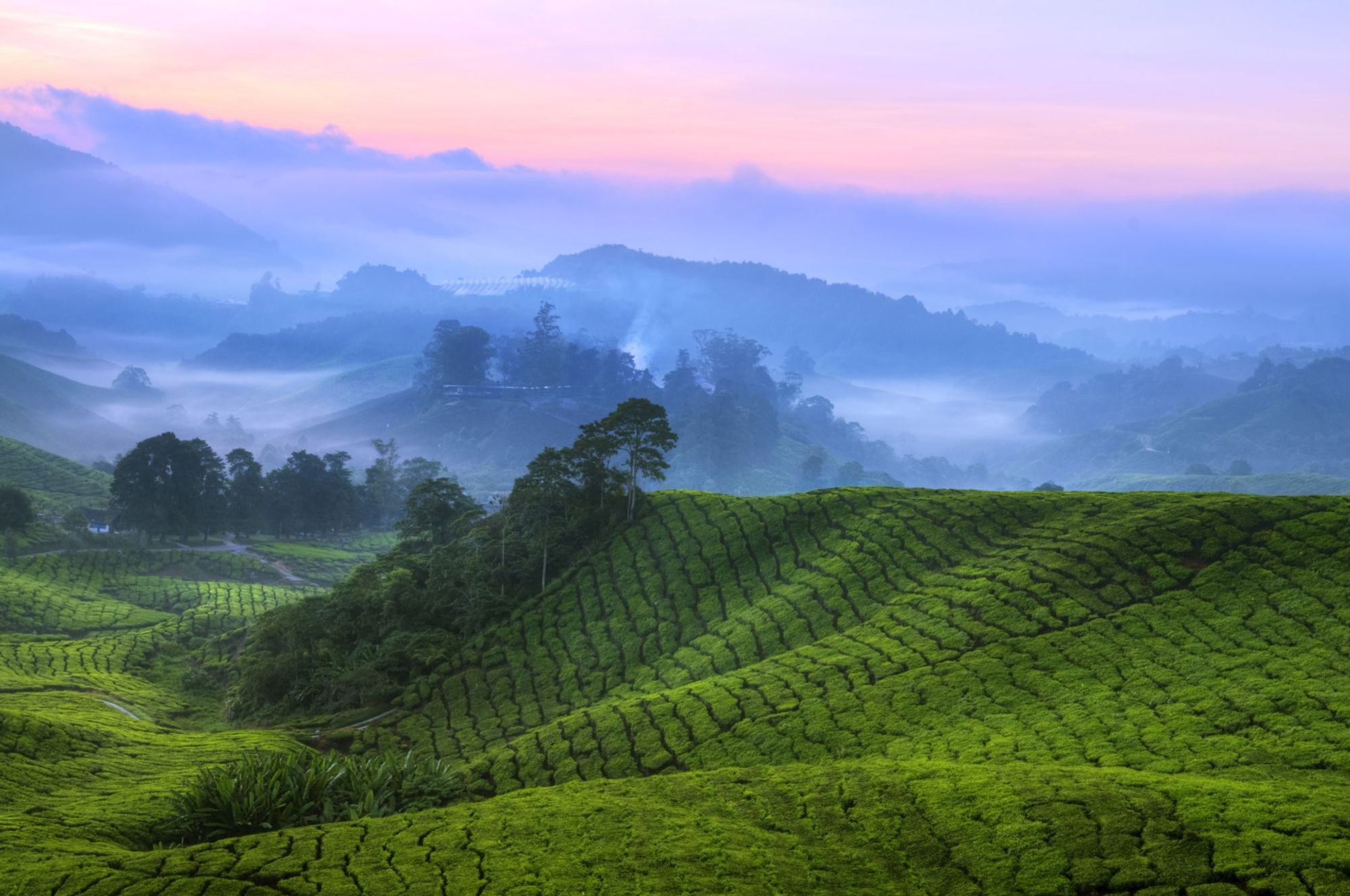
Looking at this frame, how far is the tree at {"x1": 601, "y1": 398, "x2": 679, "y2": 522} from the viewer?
58.6 metres

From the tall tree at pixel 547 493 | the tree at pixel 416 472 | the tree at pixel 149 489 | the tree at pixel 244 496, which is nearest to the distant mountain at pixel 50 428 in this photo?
the tree at pixel 416 472

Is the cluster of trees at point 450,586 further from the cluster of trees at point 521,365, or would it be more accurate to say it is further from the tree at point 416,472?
the cluster of trees at point 521,365

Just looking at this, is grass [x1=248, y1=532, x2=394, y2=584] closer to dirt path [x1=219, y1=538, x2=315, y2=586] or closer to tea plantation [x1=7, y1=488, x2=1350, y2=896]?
dirt path [x1=219, y1=538, x2=315, y2=586]

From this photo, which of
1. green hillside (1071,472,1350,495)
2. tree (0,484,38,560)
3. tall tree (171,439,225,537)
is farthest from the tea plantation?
green hillside (1071,472,1350,495)

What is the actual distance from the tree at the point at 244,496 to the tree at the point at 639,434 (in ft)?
184

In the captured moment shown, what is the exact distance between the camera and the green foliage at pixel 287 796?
2714cm

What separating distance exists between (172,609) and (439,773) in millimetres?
50046

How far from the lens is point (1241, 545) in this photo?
128 ft

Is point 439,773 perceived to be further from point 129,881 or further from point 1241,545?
point 1241,545

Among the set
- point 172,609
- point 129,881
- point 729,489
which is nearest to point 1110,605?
point 129,881

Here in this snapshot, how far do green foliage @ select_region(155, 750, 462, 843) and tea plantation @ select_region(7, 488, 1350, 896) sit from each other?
1349 millimetres

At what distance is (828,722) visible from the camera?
32.7m

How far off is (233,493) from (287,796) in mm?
80240

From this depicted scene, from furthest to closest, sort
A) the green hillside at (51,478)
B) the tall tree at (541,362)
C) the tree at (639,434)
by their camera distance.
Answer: the tall tree at (541,362), the green hillside at (51,478), the tree at (639,434)
